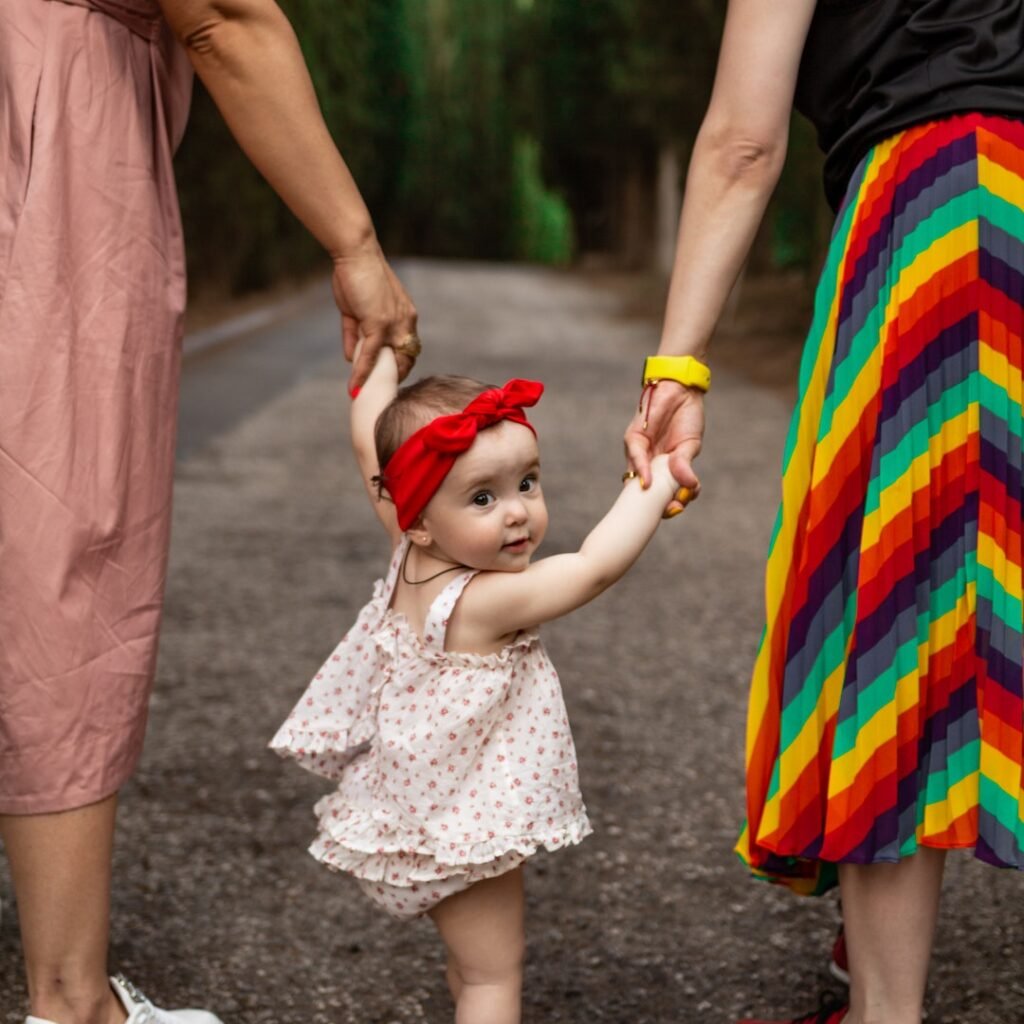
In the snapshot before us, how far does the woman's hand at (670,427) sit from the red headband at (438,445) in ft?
0.55

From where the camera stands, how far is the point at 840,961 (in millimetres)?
2602

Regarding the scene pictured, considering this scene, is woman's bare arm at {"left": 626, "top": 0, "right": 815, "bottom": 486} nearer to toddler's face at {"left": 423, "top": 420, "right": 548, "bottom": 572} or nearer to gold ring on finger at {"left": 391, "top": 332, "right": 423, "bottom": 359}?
toddler's face at {"left": 423, "top": 420, "right": 548, "bottom": 572}

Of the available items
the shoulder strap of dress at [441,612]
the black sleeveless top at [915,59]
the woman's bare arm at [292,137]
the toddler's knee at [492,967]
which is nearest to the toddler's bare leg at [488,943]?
the toddler's knee at [492,967]

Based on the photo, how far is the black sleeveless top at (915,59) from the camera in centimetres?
200

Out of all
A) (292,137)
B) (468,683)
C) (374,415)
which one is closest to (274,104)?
(292,137)

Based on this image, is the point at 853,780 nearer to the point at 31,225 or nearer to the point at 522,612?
the point at 522,612

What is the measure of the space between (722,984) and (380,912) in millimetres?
655

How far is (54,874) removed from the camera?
2.08 m

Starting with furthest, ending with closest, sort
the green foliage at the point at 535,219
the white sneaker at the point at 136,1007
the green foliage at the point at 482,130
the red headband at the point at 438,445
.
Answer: the green foliage at the point at 535,219
the green foliage at the point at 482,130
the white sneaker at the point at 136,1007
the red headband at the point at 438,445

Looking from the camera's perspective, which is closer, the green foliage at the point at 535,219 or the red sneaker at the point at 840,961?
the red sneaker at the point at 840,961

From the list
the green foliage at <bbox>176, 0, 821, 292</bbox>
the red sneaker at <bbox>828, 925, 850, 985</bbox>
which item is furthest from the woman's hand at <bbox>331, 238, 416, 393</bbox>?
the green foliage at <bbox>176, 0, 821, 292</bbox>

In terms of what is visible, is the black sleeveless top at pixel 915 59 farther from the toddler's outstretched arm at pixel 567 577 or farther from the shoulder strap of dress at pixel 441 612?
the shoulder strap of dress at pixel 441 612

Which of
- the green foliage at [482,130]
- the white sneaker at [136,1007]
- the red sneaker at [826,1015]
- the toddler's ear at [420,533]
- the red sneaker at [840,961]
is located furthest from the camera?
the green foliage at [482,130]

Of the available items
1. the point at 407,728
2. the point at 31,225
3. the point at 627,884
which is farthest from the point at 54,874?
the point at 627,884
